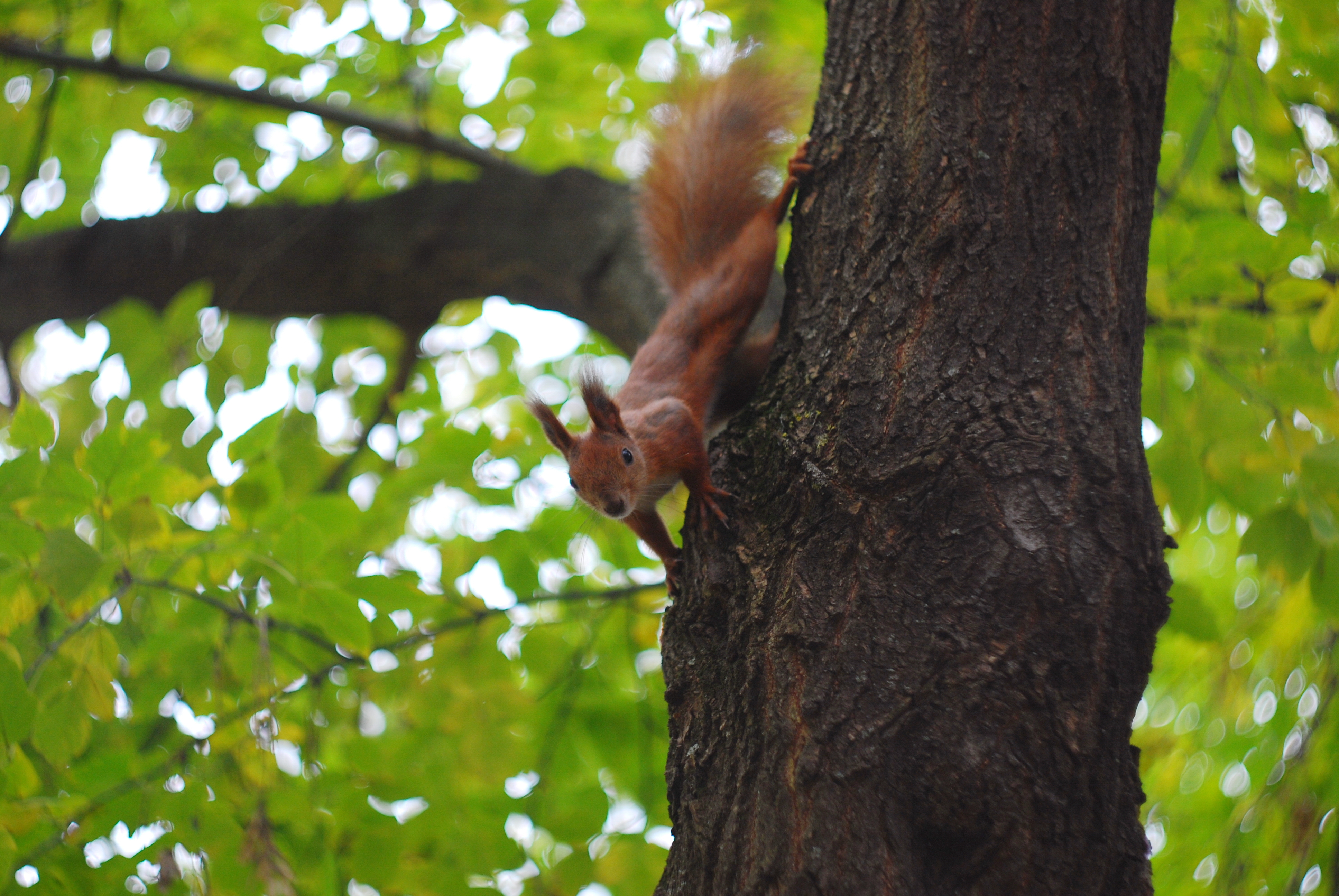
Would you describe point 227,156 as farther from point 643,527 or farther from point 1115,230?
point 1115,230

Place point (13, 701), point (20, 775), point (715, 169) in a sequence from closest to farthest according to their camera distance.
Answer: point (13, 701), point (20, 775), point (715, 169)

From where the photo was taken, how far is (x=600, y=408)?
7.39 ft

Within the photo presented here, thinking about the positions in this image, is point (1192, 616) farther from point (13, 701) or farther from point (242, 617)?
point (13, 701)

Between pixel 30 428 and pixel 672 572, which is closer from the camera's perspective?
pixel 30 428

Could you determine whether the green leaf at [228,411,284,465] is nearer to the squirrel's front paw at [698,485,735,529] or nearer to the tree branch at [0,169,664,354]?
the squirrel's front paw at [698,485,735,529]

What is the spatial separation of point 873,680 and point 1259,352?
1369 mm

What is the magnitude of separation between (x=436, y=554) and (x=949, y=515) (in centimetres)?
215

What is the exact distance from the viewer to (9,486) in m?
1.84

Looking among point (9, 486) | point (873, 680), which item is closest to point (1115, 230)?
point (873, 680)

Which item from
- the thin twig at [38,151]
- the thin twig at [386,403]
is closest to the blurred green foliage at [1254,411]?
the thin twig at [386,403]

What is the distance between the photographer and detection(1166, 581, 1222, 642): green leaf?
2141mm

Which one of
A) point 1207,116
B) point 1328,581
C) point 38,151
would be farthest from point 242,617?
point 1207,116

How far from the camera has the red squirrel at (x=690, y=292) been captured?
7.34 feet

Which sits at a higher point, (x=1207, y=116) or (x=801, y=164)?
(x=1207, y=116)
